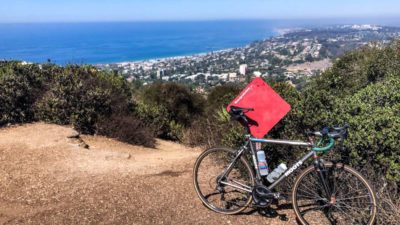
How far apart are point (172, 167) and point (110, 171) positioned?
103 centimetres

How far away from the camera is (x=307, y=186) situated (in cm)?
409

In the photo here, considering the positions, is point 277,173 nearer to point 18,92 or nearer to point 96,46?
point 18,92

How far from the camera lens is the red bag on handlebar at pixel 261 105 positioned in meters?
4.35

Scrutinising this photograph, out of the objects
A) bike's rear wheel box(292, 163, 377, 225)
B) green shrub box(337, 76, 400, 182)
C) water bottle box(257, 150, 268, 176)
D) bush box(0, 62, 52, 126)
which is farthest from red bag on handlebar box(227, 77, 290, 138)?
bush box(0, 62, 52, 126)

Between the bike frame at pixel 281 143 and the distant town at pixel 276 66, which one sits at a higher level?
the bike frame at pixel 281 143

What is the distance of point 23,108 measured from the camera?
9539 millimetres

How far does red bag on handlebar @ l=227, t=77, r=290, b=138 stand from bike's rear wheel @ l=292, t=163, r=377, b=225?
711 millimetres

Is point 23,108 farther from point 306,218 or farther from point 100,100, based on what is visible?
point 306,218

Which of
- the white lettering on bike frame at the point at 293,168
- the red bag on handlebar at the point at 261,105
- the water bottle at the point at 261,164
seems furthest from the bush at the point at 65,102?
the white lettering on bike frame at the point at 293,168

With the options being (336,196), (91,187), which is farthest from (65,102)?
(336,196)

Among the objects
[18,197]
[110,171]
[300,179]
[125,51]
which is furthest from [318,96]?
[125,51]

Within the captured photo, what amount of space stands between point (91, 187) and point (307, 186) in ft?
9.92

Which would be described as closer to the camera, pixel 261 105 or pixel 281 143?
pixel 281 143

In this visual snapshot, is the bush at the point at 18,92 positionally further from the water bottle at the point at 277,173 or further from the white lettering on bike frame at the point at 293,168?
the white lettering on bike frame at the point at 293,168
